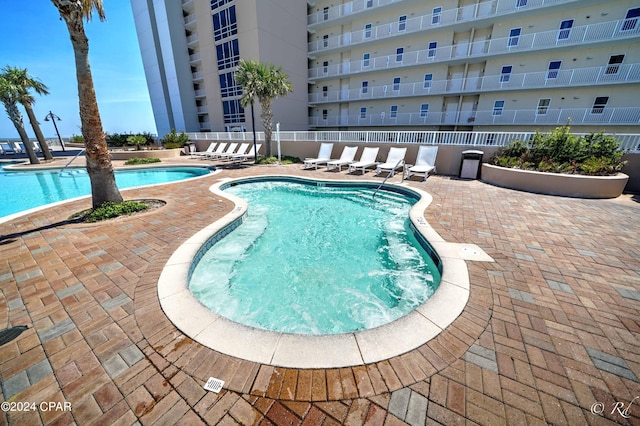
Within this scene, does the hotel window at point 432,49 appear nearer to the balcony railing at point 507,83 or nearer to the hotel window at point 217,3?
the balcony railing at point 507,83

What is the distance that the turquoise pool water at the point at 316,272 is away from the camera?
341 cm

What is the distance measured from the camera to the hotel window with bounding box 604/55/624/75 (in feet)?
46.0

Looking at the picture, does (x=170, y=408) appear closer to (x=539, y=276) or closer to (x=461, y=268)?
(x=461, y=268)

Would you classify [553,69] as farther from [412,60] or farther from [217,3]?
[217,3]

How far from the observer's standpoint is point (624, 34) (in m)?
13.4

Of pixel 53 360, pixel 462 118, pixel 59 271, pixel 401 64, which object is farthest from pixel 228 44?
pixel 53 360

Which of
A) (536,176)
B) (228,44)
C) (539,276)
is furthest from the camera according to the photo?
(228,44)

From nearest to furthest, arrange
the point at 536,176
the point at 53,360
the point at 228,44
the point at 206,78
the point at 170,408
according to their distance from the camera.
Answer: the point at 170,408 → the point at 53,360 → the point at 536,176 → the point at 228,44 → the point at 206,78

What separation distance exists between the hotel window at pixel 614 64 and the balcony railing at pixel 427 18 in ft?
14.2

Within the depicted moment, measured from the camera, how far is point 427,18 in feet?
58.0

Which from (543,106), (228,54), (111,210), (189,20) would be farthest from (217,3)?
(543,106)

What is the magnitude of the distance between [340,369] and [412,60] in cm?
2300

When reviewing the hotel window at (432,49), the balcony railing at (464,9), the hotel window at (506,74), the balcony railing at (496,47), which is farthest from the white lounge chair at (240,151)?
the hotel window at (506,74)

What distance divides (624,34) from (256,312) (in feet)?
79.7
